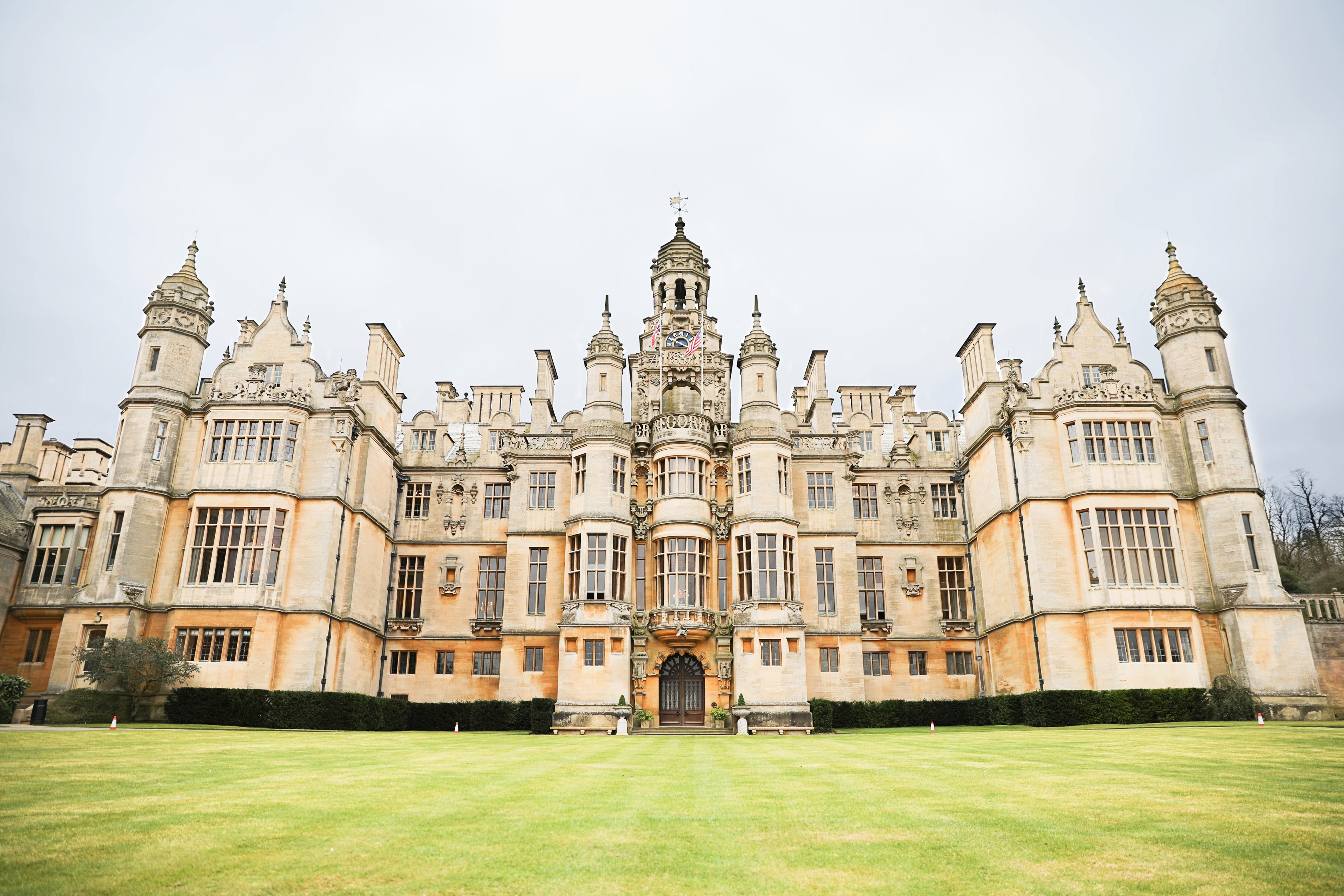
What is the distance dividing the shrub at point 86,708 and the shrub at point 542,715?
1545 centimetres

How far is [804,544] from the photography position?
3944 cm

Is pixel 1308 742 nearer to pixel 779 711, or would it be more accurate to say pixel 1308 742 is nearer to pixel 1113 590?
A: pixel 1113 590

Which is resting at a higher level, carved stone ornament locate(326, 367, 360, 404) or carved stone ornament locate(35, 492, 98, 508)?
carved stone ornament locate(326, 367, 360, 404)

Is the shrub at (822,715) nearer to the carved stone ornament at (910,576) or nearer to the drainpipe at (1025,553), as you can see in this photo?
the carved stone ornament at (910,576)

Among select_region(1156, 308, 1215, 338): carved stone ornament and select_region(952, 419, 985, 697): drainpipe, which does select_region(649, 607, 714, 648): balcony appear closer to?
select_region(952, 419, 985, 697): drainpipe

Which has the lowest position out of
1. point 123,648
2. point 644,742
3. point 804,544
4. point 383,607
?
point 644,742

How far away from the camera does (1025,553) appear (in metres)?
36.1

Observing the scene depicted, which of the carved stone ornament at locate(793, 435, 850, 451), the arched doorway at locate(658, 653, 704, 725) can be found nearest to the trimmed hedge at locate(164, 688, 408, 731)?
the arched doorway at locate(658, 653, 704, 725)

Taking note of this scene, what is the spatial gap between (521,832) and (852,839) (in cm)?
345

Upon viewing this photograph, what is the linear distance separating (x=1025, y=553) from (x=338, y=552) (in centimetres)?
3054

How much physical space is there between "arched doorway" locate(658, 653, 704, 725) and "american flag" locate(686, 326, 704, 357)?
15.6 metres

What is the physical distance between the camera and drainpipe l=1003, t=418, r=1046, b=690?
113ft

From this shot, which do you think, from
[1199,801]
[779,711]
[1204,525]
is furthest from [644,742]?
[1204,525]

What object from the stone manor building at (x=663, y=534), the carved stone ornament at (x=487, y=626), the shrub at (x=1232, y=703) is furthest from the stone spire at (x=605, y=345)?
the shrub at (x=1232, y=703)
